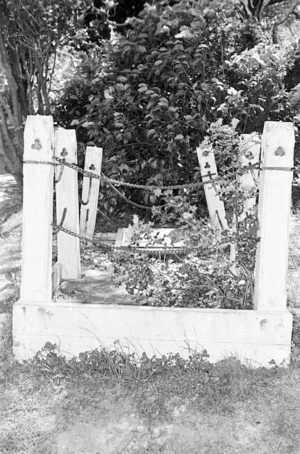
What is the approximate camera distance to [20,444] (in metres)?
2.75

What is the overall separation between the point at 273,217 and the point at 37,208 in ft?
4.75

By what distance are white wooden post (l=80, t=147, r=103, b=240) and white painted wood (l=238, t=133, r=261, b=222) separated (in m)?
1.64

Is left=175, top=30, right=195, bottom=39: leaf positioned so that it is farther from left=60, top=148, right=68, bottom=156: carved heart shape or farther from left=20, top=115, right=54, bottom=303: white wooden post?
left=20, top=115, right=54, bottom=303: white wooden post

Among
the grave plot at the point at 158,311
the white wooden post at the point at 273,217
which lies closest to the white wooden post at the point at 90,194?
the grave plot at the point at 158,311

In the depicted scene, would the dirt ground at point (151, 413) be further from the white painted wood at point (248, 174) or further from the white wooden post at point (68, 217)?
the white wooden post at point (68, 217)

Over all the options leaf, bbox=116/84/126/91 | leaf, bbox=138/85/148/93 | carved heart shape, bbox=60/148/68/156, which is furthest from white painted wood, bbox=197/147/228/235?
carved heart shape, bbox=60/148/68/156

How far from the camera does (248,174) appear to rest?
4.99 m

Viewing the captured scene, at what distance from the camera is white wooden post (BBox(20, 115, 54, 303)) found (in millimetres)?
3375

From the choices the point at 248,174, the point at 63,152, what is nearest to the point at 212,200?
the point at 248,174

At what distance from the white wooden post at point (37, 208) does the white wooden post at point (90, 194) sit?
248cm

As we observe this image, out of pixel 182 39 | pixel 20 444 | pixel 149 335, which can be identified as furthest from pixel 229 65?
pixel 20 444

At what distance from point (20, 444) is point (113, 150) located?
4.77 m

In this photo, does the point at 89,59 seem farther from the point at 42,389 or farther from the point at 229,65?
the point at 42,389

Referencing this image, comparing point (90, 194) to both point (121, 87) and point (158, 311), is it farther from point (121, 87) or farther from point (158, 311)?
point (158, 311)
